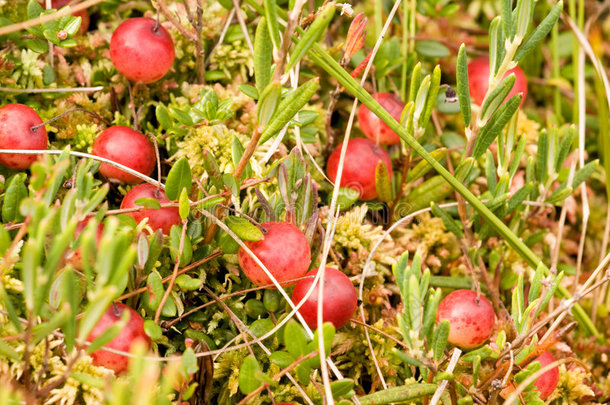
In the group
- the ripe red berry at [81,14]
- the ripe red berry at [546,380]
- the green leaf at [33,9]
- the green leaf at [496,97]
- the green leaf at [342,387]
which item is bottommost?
the ripe red berry at [546,380]

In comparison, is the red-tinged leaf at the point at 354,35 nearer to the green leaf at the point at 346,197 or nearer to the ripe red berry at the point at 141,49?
the green leaf at the point at 346,197

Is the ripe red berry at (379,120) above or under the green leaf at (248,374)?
above

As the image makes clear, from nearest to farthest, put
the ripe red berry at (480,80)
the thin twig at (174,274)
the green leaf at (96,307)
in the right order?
1. the green leaf at (96,307)
2. the thin twig at (174,274)
3. the ripe red berry at (480,80)

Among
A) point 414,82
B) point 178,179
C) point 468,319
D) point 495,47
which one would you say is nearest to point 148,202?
point 178,179

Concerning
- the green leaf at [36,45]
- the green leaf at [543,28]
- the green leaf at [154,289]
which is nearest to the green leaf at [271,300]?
the green leaf at [154,289]

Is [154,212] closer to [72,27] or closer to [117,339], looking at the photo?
[117,339]

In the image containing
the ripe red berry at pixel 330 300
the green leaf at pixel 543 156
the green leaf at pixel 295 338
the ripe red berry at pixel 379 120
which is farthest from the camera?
the ripe red berry at pixel 379 120
